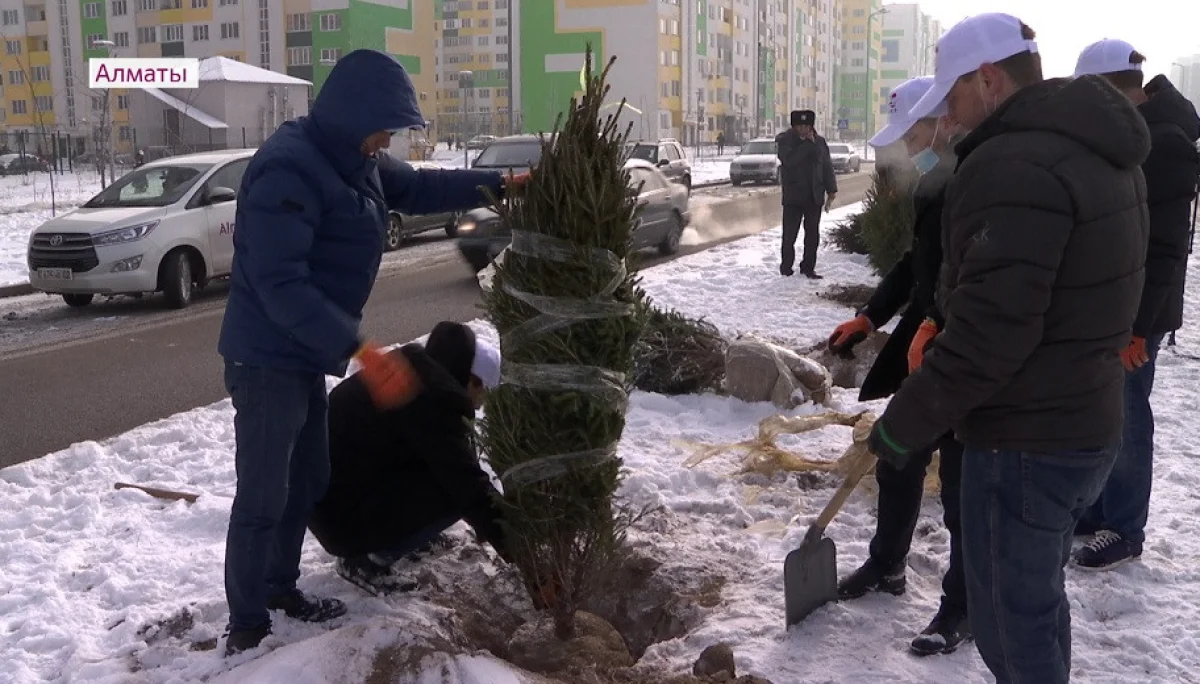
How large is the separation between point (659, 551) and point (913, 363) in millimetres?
1636

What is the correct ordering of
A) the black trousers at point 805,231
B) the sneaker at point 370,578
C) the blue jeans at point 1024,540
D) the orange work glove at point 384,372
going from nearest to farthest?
the blue jeans at point 1024,540 → the orange work glove at point 384,372 → the sneaker at point 370,578 → the black trousers at point 805,231

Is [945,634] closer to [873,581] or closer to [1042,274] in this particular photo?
[873,581]

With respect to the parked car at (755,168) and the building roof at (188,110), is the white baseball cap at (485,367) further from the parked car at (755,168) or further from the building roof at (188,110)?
the building roof at (188,110)

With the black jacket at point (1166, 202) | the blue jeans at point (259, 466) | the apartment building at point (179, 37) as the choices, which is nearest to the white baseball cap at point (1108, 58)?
the black jacket at point (1166, 202)

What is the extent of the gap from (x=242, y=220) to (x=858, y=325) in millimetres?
2195

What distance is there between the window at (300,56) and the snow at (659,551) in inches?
2300

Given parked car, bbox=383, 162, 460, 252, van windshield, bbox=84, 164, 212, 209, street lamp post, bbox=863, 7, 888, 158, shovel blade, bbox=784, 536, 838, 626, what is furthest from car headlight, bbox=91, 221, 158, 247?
street lamp post, bbox=863, 7, 888, 158

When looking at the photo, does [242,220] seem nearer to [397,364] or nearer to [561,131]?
[397,364]

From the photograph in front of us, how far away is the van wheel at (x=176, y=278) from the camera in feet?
36.8

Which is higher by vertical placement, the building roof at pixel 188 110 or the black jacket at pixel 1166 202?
the building roof at pixel 188 110

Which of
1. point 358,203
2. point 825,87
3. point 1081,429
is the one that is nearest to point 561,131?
point 358,203

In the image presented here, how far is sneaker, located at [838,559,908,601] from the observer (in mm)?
3826

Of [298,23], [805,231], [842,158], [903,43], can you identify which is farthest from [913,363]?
[903,43]

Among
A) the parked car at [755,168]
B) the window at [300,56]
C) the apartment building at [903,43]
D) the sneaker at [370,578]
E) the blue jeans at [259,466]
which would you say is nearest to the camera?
the blue jeans at [259,466]
